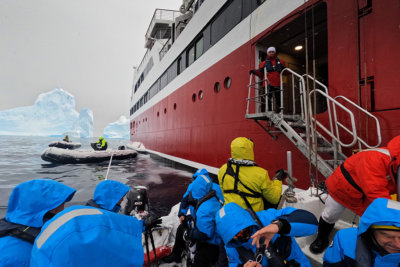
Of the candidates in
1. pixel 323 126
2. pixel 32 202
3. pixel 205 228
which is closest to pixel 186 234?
pixel 205 228

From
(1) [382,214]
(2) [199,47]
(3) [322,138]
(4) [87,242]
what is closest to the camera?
(4) [87,242]

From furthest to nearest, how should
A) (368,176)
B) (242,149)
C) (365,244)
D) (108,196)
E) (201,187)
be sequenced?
(108,196) → (201,187) → (242,149) → (368,176) → (365,244)

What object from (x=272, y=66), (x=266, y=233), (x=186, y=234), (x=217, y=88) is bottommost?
(x=186, y=234)

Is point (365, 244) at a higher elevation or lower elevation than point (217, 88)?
lower

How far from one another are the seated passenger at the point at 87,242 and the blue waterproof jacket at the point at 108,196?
5.88 ft

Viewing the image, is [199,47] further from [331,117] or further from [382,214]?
[382,214]

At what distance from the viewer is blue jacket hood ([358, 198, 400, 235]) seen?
1.01 meters

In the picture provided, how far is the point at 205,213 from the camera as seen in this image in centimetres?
204

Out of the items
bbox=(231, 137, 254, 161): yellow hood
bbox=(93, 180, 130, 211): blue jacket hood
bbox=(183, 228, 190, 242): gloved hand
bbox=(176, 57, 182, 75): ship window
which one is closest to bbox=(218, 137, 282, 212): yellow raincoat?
bbox=(231, 137, 254, 161): yellow hood

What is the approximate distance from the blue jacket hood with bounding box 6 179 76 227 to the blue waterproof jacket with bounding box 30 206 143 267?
36.5 inches

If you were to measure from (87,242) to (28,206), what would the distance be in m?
1.20

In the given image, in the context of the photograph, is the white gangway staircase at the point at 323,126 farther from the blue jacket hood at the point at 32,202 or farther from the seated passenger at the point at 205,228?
the blue jacket hood at the point at 32,202

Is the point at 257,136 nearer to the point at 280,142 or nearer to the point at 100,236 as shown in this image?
the point at 280,142

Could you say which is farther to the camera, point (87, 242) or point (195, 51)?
point (195, 51)
